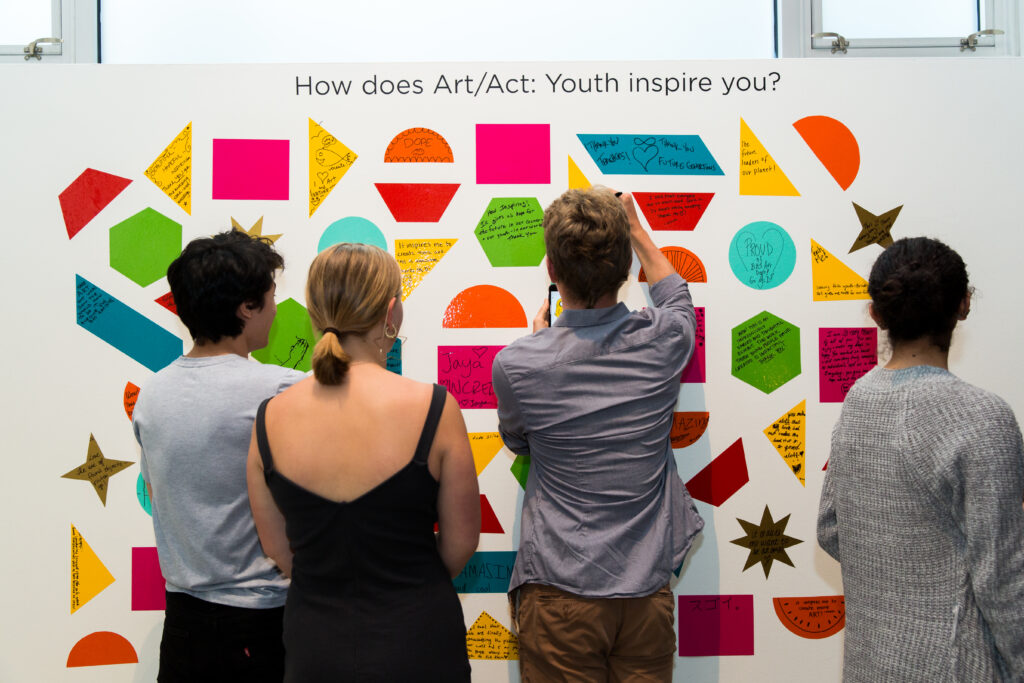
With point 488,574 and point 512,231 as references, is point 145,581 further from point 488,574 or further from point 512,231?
point 512,231

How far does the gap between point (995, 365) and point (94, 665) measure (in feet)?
7.82

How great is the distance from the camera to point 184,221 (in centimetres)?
162

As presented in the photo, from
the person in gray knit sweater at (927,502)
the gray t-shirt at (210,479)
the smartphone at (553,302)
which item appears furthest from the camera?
the smartphone at (553,302)

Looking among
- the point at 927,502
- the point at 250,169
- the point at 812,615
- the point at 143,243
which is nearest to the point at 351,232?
the point at 250,169

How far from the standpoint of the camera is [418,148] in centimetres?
162

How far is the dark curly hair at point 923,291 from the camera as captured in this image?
106 cm

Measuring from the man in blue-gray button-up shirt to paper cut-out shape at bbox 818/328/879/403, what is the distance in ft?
1.97

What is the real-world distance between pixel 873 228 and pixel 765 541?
0.84 metres

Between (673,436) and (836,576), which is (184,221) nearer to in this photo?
(673,436)

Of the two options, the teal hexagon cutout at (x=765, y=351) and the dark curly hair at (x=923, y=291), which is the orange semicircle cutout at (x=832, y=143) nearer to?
the teal hexagon cutout at (x=765, y=351)

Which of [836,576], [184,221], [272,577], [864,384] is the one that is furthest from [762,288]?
[184,221]

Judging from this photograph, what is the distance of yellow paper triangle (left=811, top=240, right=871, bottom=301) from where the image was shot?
165cm

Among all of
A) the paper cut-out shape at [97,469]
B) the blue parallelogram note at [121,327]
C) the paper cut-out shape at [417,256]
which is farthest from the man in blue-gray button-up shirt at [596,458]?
the paper cut-out shape at [97,469]

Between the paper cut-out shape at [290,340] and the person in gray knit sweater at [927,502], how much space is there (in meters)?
1.20
